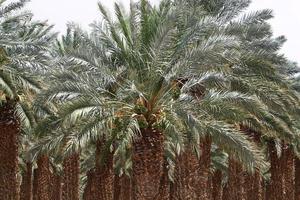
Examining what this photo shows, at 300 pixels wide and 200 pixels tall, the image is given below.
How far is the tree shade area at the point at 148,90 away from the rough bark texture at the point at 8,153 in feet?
0.11

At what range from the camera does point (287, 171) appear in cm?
2936

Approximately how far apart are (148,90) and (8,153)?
21.2 feet

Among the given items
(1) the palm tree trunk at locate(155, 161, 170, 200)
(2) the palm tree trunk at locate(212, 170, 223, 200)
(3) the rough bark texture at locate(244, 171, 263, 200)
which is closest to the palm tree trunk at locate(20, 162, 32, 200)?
(1) the palm tree trunk at locate(155, 161, 170, 200)

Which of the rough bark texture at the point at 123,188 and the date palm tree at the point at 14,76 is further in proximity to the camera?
the rough bark texture at the point at 123,188

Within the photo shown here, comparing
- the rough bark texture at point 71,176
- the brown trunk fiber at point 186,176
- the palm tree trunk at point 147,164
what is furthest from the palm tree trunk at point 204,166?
the rough bark texture at point 71,176

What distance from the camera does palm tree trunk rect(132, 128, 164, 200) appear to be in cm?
1703

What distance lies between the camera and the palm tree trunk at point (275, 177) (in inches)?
1121

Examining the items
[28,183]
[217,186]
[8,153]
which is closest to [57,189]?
[28,183]

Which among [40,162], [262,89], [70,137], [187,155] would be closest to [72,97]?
[70,137]

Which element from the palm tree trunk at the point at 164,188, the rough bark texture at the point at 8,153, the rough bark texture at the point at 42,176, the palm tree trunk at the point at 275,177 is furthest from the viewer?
the palm tree trunk at the point at 275,177

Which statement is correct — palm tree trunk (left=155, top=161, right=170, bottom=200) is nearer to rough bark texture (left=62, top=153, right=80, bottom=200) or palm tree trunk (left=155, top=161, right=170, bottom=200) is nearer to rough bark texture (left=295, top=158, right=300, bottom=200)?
rough bark texture (left=62, top=153, right=80, bottom=200)

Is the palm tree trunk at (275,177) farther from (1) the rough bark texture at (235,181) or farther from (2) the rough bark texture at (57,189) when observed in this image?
(2) the rough bark texture at (57,189)

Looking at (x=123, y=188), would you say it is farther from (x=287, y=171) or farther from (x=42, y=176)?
(x=287, y=171)

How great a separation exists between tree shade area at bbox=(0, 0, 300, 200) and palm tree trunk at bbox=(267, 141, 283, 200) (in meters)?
6.95
